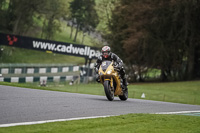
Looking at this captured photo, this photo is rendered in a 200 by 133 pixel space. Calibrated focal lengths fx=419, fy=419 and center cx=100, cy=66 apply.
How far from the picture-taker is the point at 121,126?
23.1 ft

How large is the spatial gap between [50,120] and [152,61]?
31.2 metres

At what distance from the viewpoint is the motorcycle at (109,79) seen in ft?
40.7

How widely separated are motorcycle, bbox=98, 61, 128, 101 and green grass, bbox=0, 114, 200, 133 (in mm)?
3994

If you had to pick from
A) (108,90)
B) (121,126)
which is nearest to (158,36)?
(108,90)

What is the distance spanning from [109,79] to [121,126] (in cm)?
551

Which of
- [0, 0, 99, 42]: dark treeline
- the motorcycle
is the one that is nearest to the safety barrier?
the motorcycle

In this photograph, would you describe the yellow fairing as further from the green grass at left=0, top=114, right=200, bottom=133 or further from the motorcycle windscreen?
the green grass at left=0, top=114, right=200, bottom=133

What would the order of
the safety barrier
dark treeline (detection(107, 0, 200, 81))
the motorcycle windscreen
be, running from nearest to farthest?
the motorcycle windscreen, the safety barrier, dark treeline (detection(107, 0, 200, 81))

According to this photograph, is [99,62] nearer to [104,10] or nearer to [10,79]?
[10,79]

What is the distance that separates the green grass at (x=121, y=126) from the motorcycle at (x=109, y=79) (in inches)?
157

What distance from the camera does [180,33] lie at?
36.4 metres

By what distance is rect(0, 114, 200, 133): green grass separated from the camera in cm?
643

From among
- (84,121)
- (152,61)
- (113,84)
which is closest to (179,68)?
(152,61)

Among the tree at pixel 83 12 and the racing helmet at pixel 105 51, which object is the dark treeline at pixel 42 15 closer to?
the tree at pixel 83 12
